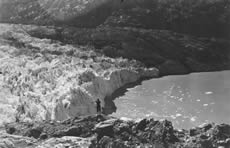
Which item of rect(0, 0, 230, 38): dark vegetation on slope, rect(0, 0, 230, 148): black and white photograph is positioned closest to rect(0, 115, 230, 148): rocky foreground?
rect(0, 0, 230, 148): black and white photograph

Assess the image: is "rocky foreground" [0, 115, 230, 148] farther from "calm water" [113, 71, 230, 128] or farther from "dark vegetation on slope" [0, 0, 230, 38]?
"dark vegetation on slope" [0, 0, 230, 38]

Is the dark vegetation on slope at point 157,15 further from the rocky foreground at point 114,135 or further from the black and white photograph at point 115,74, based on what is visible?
the rocky foreground at point 114,135

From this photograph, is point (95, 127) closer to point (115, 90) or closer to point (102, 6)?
point (115, 90)

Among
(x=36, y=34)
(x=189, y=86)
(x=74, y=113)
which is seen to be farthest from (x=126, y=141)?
(x=36, y=34)

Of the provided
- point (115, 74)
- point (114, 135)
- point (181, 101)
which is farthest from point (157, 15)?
point (114, 135)

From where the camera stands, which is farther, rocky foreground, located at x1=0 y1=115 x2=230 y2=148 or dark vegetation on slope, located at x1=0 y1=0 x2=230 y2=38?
dark vegetation on slope, located at x1=0 y1=0 x2=230 y2=38

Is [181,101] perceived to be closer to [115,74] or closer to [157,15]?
[115,74]
